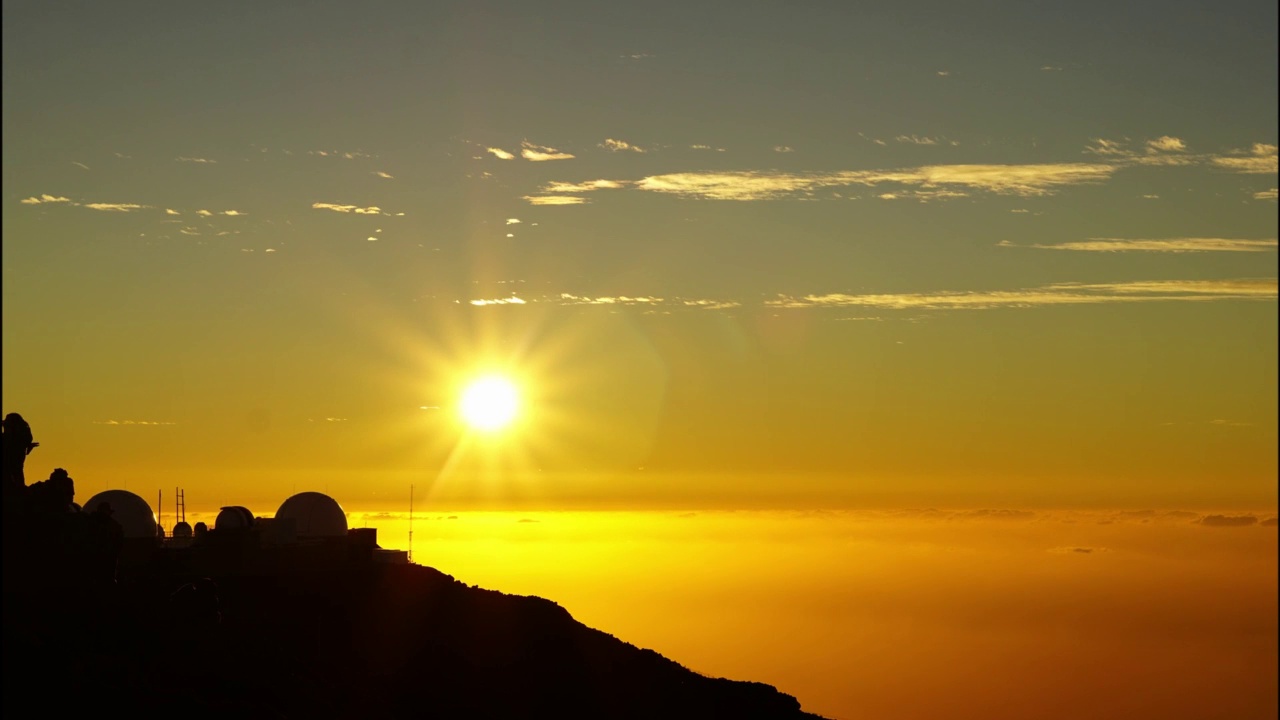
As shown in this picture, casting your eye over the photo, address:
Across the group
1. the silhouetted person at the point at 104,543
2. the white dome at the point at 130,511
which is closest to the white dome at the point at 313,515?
the white dome at the point at 130,511

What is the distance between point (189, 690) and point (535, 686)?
27362 millimetres

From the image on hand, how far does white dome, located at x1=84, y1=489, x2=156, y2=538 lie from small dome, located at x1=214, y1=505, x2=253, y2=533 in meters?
4.24

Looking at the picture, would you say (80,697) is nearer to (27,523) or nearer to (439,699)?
(27,523)

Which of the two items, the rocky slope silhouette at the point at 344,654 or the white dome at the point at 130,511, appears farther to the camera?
the white dome at the point at 130,511

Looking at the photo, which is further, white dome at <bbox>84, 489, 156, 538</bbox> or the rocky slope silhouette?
white dome at <bbox>84, 489, 156, 538</bbox>

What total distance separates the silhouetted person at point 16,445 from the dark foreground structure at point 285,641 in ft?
0.97

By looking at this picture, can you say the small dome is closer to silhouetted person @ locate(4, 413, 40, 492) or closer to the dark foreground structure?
the dark foreground structure

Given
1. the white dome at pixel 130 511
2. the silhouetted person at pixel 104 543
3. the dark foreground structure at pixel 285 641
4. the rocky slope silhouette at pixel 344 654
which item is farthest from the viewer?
the white dome at pixel 130 511

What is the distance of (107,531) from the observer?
48562 mm

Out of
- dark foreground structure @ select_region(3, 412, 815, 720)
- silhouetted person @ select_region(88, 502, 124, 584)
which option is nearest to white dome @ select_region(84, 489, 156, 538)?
dark foreground structure @ select_region(3, 412, 815, 720)

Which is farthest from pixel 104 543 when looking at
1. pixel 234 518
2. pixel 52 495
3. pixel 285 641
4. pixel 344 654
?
pixel 234 518

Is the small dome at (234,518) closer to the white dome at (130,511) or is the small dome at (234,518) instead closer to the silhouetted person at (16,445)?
the white dome at (130,511)

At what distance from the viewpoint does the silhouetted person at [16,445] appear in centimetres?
4669

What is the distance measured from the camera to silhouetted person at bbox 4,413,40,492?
46688 mm
